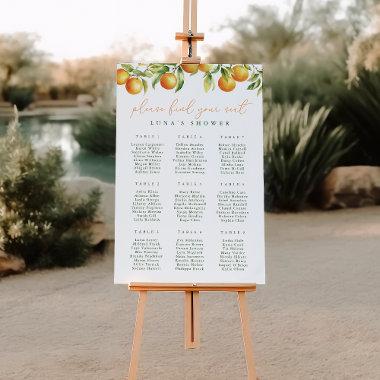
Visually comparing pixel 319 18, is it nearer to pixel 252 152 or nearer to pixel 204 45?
pixel 204 45

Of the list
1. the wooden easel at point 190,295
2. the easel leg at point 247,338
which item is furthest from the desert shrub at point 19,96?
the easel leg at point 247,338

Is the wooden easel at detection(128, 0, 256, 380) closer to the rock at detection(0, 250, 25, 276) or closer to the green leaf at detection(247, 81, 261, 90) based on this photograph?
the green leaf at detection(247, 81, 261, 90)

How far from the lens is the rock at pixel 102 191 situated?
631 centimetres

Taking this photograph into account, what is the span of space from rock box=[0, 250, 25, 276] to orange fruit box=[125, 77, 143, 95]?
2.58 m

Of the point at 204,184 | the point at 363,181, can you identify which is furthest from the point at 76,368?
the point at 363,181

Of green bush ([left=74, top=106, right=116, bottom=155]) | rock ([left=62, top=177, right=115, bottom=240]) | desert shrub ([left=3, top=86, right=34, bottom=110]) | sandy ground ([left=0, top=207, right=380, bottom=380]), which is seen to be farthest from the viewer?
desert shrub ([left=3, top=86, right=34, bottom=110])

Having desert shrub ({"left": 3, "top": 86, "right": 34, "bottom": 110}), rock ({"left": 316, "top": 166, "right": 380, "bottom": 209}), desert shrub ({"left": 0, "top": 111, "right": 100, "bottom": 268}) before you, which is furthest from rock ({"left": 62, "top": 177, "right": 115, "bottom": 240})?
desert shrub ({"left": 3, "top": 86, "right": 34, "bottom": 110})

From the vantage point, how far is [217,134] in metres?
3.32

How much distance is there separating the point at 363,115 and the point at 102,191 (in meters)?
3.63

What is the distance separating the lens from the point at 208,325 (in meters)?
4.34

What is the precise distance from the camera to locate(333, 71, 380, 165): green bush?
9031 mm

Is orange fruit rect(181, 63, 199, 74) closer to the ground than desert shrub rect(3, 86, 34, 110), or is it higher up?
closer to the ground

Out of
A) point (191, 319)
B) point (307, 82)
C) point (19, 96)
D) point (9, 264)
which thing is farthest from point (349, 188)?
point (19, 96)

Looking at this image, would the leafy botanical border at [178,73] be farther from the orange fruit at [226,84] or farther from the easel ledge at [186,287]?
the easel ledge at [186,287]
